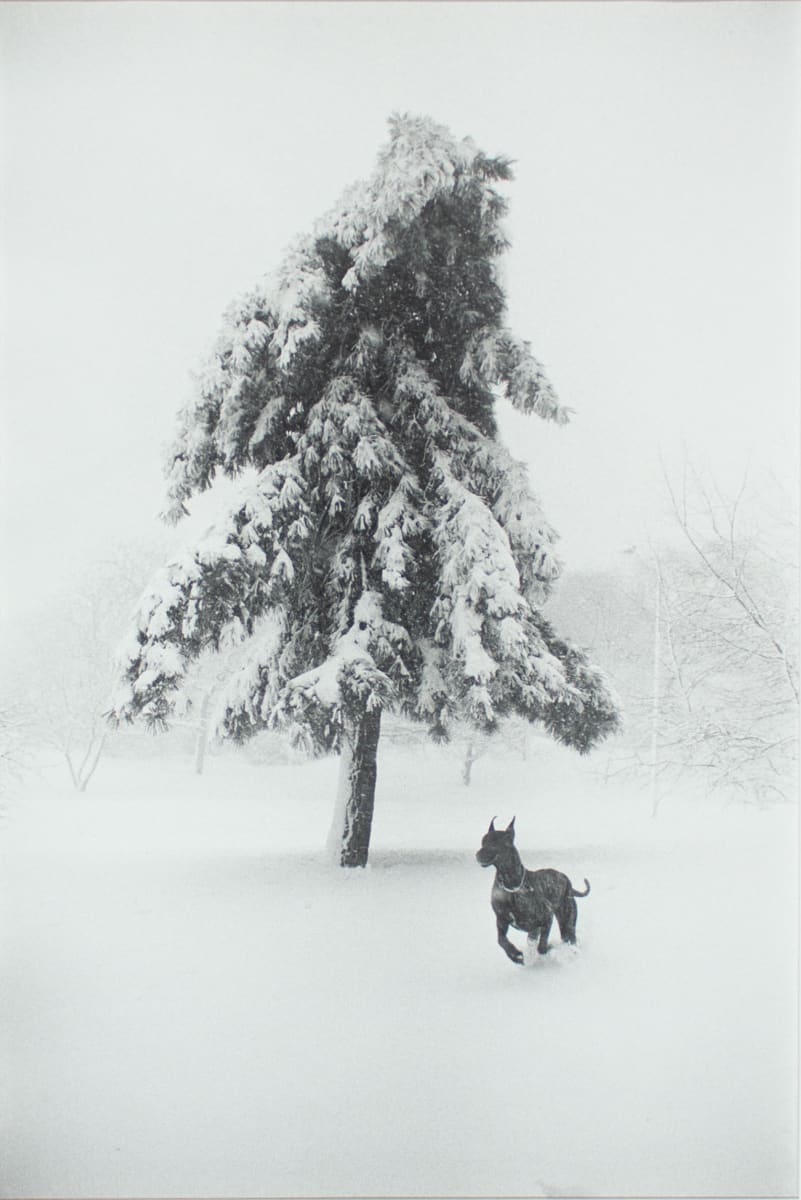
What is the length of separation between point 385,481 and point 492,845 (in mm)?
1399

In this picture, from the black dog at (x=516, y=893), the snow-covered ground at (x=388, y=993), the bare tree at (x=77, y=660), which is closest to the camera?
the snow-covered ground at (x=388, y=993)

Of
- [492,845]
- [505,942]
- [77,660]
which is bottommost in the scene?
[505,942]

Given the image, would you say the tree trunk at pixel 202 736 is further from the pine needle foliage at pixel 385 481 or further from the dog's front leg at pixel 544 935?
the dog's front leg at pixel 544 935

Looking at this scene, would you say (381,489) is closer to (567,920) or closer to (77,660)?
(77,660)

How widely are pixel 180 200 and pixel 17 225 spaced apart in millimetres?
619

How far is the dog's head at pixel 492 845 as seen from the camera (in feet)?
8.96

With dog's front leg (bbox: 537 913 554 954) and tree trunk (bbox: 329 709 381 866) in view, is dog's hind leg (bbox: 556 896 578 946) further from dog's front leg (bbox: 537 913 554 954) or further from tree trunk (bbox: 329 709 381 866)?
tree trunk (bbox: 329 709 381 866)

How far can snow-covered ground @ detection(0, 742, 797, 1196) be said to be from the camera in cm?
259

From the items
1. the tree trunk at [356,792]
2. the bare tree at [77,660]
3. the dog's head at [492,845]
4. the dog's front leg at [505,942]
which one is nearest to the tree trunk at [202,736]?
the bare tree at [77,660]

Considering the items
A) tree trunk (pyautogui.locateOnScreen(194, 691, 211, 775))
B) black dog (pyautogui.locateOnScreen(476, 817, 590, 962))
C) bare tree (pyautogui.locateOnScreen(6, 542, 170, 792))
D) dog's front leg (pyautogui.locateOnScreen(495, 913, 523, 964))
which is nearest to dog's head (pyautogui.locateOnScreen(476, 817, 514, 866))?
black dog (pyautogui.locateOnScreen(476, 817, 590, 962))

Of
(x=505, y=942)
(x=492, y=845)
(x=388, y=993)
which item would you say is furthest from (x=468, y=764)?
(x=388, y=993)

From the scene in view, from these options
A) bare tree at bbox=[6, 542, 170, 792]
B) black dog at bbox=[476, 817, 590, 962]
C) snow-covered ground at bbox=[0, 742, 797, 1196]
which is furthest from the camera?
bare tree at bbox=[6, 542, 170, 792]

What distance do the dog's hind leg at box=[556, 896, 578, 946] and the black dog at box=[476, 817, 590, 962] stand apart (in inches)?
1.1

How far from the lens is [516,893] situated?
107 inches
